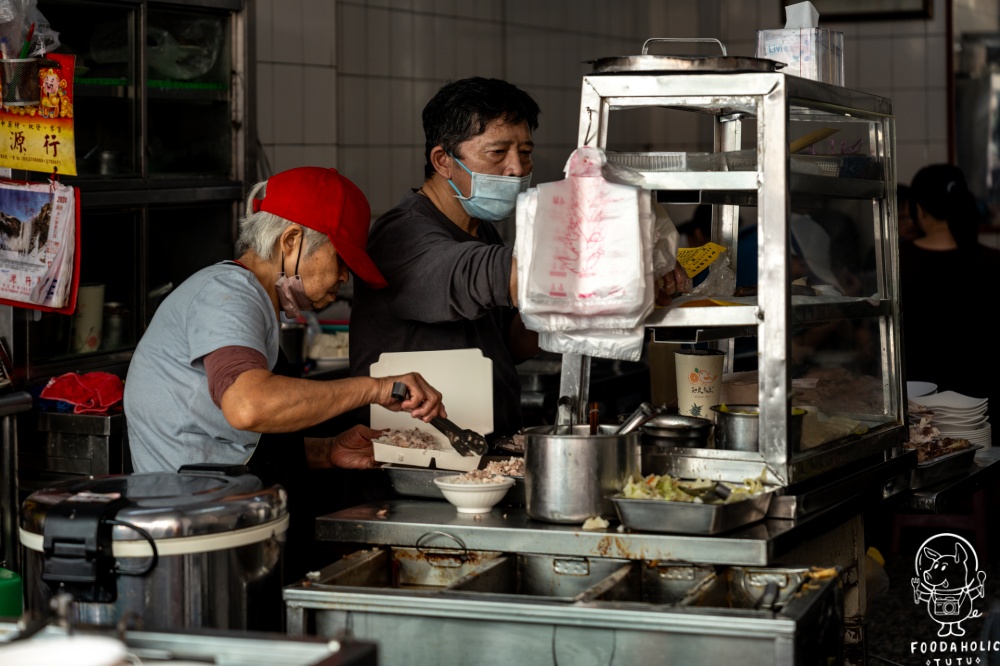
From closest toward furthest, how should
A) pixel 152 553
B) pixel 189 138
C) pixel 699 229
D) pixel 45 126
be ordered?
pixel 152 553, pixel 45 126, pixel 189 138, pixel 699 229

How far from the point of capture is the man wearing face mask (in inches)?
125

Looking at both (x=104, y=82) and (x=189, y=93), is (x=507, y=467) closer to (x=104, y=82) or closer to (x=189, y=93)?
(x=104, y=82)

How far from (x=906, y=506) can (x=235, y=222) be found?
119 inches

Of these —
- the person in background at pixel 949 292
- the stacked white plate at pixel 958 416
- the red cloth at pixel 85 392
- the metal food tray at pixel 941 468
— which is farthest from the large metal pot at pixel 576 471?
the person in background at pixel 949 292

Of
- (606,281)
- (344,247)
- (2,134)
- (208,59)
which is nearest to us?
(606,281)

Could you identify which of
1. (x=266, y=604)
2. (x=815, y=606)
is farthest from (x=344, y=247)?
(x=815, y=606)

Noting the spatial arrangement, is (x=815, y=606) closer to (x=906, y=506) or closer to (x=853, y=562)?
(x=853, y=562)

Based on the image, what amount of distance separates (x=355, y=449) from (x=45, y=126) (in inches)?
64.3

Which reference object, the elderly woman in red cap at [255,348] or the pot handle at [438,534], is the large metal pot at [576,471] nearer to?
the pot handle at [438,534]

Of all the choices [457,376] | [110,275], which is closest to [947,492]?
[457,376]

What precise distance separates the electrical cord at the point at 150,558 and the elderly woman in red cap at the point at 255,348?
16.0 inches

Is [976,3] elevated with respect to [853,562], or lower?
elevated

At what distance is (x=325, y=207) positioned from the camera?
2.88 meters

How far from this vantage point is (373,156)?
20.0ft
